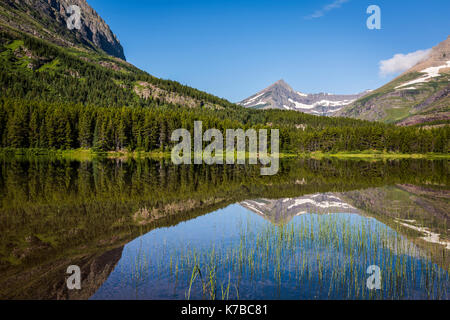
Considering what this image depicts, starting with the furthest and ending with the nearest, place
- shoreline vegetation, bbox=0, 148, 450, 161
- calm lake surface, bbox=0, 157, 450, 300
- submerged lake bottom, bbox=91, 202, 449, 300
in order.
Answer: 1. shoreline vegetation, bbox=0, 148, 450, 161
2. calm lake surface, bbox=0, 157, 450, 300
3. submerged lake bottom, bbox=91, 202, 449, 300

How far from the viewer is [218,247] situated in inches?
590

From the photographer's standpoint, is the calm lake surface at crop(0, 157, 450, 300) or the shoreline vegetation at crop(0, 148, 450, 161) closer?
the calm lake surface at crop(0, 157, 450, 300)

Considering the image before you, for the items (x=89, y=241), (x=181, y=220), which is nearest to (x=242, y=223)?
(x=181, y=220)

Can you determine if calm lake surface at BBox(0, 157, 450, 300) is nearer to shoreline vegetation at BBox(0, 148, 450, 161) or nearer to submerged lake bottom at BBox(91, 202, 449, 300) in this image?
submerged lake bottom at BBox(91, 202, 449, 300)

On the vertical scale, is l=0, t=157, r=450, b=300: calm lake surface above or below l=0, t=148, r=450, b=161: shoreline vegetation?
below

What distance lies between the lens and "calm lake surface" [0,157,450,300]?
10.3 metres

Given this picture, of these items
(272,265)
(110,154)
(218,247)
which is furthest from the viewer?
(110,154)

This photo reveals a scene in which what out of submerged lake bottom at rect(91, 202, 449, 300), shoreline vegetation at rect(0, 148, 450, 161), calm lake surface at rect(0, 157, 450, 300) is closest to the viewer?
submerged lake bottom at rect(91, 202, 449, 300)

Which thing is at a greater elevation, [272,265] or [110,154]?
[110,154]

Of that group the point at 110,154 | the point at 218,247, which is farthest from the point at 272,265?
the point at 110,154

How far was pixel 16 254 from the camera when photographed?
41.8 ft

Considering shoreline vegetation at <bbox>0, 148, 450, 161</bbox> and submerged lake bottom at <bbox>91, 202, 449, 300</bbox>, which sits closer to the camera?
submerged lake bottom at <bbox>91, 202, 449, 300</bbox>

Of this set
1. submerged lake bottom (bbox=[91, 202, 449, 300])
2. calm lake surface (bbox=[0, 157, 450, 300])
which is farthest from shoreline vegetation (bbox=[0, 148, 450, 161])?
submerged lake bottom (bbox=[91, 202, 449, 300])

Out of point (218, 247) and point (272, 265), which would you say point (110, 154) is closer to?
point (218, 247)
